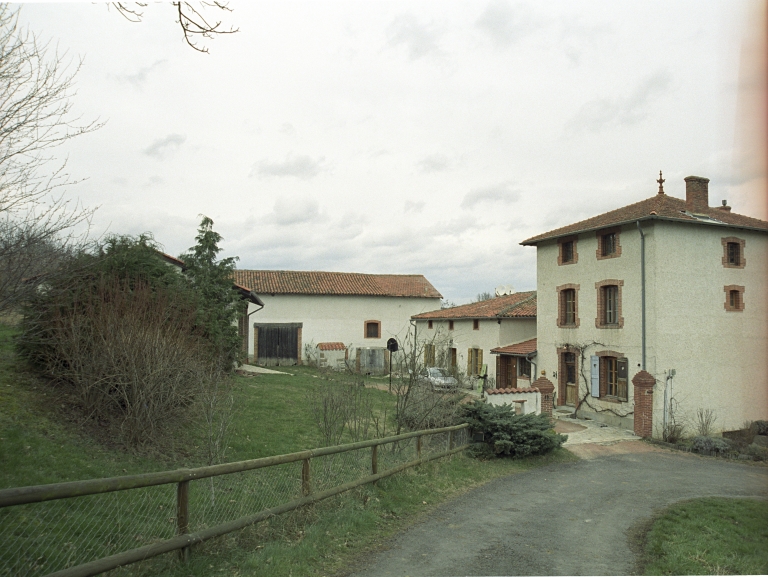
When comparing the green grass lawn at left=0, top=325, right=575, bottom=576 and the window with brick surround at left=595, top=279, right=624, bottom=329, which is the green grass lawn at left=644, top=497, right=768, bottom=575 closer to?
the green grass lawn at left=0, top=325, right=575, bottom=576

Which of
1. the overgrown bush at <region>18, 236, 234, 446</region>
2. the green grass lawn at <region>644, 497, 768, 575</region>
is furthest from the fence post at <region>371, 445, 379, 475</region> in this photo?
the green grass lawn at <region>644, 497, 768, 575</region>

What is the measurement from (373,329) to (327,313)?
3.31 metres

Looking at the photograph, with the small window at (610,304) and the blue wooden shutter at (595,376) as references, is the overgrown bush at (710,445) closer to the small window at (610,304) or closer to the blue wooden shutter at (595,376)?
the blue wooden shutter at (595,376)

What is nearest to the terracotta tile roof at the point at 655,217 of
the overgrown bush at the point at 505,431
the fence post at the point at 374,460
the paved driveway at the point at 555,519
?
the paved driveway at the point at 555,519

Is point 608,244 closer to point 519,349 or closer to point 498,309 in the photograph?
point 519,349

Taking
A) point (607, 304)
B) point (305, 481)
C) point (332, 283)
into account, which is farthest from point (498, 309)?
point (305, 481)

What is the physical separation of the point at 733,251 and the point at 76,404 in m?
19.6

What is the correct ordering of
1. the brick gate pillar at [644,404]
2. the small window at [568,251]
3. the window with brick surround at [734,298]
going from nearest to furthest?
the brick gate pillar at [644,404] < the window with brick surround at [734,298] < the small window at [568,251]

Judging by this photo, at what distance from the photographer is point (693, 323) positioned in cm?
1834

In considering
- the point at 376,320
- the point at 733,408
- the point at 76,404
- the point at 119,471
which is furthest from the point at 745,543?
the point at 376,320

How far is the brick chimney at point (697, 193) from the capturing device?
19828mm

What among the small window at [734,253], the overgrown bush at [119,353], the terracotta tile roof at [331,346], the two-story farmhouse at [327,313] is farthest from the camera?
the two-story farmhouse at [327,313]

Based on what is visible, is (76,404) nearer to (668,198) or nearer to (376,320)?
(668,198)

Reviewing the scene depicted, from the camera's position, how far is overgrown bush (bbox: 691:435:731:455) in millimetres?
15828
